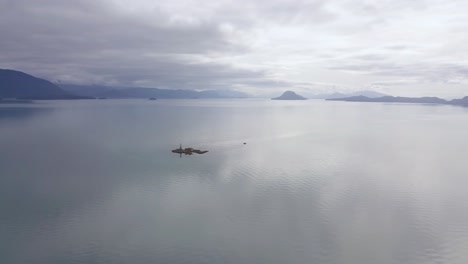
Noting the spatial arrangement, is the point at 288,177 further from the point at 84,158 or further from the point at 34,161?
the point at 34,161

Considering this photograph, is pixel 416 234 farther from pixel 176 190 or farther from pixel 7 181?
pixel 7 181

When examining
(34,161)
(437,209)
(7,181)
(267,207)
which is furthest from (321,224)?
(34,161)

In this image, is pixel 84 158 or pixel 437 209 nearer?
pixel 437 209

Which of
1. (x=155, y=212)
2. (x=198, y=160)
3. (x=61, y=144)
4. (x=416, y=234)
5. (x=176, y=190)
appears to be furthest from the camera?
(x=61, y=144)

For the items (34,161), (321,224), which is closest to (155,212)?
(321,224)

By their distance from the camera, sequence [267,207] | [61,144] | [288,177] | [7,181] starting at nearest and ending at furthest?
[267,207], [7,181], [288,177], [61,144]

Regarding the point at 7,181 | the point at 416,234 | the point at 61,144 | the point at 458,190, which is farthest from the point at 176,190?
the point at 61,144

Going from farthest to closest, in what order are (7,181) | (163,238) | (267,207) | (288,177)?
(288,177)
(7,181)
(267,207)
(163,238)

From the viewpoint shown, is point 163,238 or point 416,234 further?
point 416,234

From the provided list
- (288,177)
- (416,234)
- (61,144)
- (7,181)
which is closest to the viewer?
(416,234)
